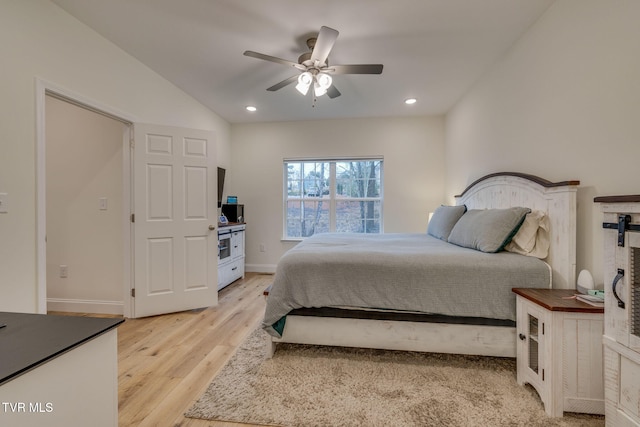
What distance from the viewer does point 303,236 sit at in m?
4.60

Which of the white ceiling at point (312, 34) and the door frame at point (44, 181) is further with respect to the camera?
the white ceiling at point (312, 34)

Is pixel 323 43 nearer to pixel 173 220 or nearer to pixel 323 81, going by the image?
pixel 323 81

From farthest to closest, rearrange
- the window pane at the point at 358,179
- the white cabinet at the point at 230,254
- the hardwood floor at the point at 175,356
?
the window pane at the point at 358,179 < the white cabinet at the point at 230,254 < the hardwood floor at the point at 175,356

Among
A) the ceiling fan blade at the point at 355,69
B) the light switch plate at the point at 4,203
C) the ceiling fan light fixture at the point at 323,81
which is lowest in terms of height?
the light switch plate at the point at 4,203

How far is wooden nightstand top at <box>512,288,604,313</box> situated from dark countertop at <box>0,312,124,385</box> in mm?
1950

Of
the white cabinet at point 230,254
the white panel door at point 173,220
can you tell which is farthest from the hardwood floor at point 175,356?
the white cabinet at point 230,254

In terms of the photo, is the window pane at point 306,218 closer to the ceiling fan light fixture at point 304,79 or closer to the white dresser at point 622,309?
the ceiling fan light fixture at point 304,79

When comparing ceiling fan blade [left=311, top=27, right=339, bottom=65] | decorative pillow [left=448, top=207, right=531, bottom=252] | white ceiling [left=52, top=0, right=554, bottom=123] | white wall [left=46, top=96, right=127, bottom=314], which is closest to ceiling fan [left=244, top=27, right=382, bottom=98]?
ceiling fan blade [left=311, top=27, right=339, bottom=65]

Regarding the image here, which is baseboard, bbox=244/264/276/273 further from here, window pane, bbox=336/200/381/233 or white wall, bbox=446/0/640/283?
white wall, bbox=446/0/640/283

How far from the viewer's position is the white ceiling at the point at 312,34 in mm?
1932

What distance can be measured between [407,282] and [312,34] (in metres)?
2.12

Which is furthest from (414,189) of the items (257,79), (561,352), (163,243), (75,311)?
(75,311)

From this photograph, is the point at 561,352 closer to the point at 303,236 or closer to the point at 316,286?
the point at 316,286

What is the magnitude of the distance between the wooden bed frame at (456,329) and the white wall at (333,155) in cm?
224
